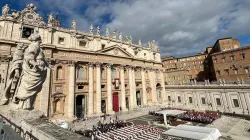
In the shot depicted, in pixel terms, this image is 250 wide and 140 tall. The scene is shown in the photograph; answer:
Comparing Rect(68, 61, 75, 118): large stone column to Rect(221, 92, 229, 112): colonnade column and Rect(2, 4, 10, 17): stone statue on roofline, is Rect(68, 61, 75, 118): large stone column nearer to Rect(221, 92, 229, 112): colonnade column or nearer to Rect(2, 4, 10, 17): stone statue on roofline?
Rect(2, 4, 10, 17): stone statue on roofline

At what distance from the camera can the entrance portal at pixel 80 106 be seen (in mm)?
23297

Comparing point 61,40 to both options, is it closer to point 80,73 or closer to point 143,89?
point 80,73

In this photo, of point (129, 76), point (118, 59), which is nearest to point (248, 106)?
point (129, 76)

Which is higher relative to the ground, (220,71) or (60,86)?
(220,71)

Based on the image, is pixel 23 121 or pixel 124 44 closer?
pixel 23 121

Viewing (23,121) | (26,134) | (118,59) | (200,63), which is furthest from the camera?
(200,63)

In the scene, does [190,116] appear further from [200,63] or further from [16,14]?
[200,63]

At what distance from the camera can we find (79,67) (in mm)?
24375

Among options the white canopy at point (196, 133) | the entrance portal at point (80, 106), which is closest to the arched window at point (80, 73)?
the entrance portal at point (80, 106)

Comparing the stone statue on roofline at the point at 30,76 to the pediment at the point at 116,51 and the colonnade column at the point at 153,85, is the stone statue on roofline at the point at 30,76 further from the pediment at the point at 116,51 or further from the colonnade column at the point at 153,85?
the colonnade column at the point at 153,85

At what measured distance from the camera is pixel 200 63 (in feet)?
167

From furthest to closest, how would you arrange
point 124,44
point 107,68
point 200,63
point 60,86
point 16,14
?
1. point 200,63
2. point 124,44
3. point 107,68
4. point 60,86
5. point 16,14

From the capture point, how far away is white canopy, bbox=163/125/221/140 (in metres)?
10.6

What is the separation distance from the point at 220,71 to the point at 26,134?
146 ft
